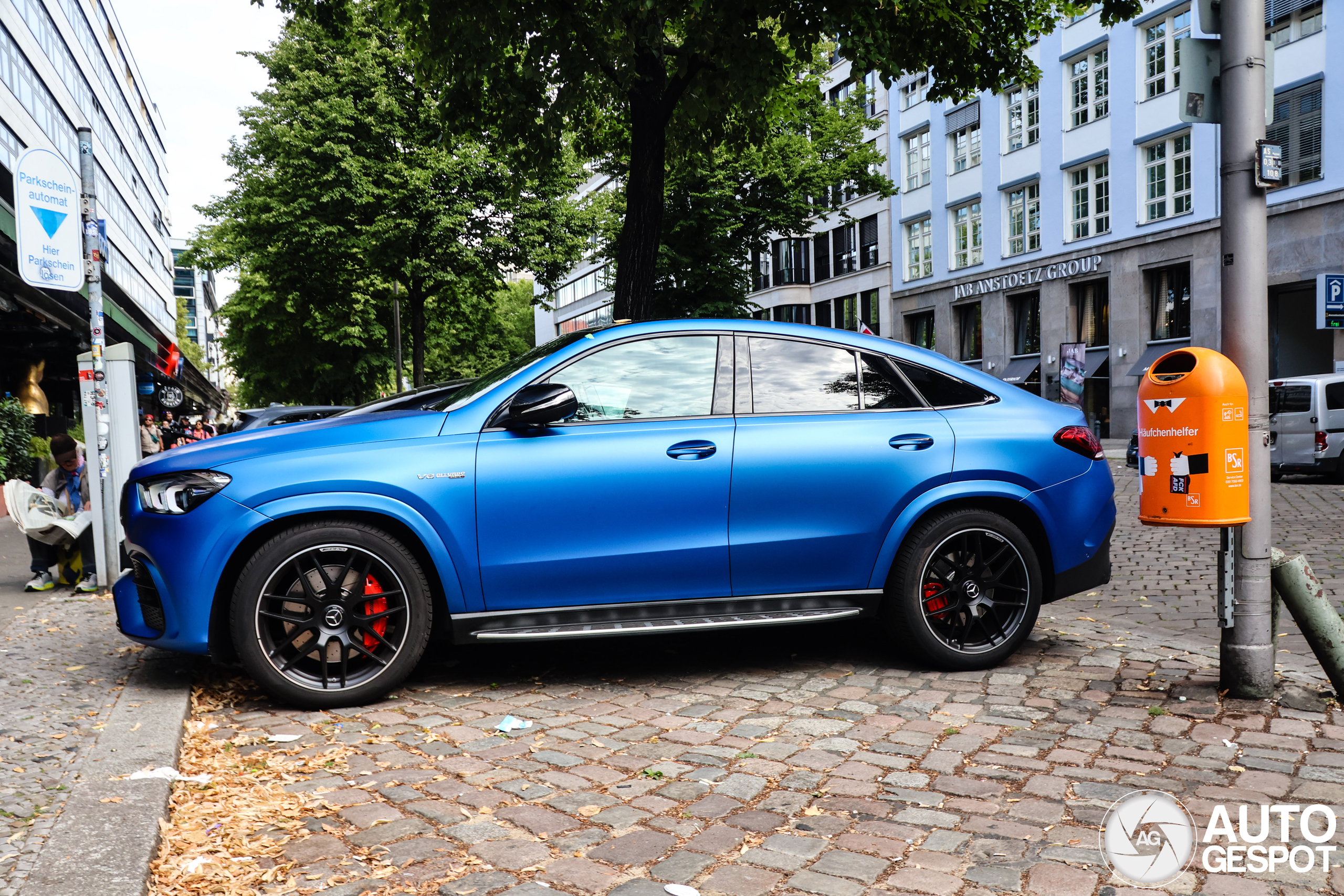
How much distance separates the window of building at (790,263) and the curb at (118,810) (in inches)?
1921

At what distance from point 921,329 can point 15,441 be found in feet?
113

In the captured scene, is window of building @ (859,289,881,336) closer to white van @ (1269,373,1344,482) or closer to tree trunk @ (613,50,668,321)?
white van @ (1269,373,1344,482)

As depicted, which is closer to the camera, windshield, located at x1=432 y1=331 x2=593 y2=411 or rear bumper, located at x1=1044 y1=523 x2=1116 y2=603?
windshield, located at x1=432 y1=331 x2=593 y2=411

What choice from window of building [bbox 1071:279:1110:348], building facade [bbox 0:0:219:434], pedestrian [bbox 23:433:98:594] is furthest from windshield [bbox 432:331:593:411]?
window of building [bbox 1071:279:1110:348]

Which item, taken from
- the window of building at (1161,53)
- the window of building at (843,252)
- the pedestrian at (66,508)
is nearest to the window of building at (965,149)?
the window of building at (843,252)

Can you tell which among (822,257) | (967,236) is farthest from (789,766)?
(822,257)

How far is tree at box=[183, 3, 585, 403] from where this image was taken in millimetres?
22562

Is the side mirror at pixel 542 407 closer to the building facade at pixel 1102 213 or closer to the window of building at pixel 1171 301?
the building facade at pixel 1102 213

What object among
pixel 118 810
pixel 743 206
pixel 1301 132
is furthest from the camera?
pixel 743 206

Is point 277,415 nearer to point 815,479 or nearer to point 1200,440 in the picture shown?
point 815,479

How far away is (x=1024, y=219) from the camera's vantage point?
121 ft

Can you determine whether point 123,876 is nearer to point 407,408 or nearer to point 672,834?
point 672,834

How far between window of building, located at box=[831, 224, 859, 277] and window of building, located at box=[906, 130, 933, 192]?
4233 mm

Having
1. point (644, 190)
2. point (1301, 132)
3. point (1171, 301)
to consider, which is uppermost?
point (1301, 132)
